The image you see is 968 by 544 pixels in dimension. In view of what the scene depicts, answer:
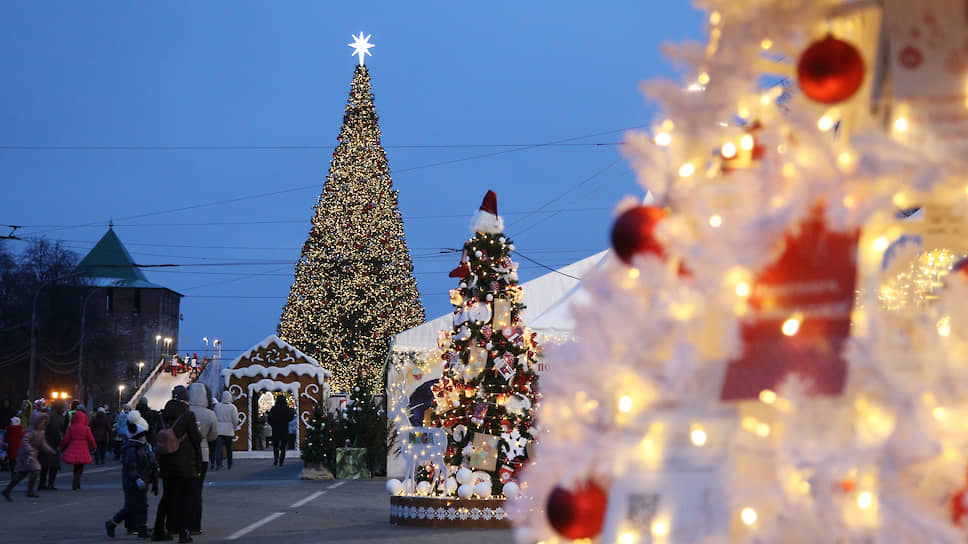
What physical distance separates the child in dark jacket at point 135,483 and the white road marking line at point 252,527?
102 centimetres

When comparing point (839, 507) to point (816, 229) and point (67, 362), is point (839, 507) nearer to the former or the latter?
point (816, 229)

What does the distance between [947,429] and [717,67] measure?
4.00 feet

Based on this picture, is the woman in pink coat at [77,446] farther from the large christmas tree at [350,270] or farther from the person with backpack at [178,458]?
the large christmas tree at [350,270]

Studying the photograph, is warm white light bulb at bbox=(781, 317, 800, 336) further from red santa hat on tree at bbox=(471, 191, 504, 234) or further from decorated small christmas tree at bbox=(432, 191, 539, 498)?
red santa hat on tree at bbox=(471, 191, 504, 234)

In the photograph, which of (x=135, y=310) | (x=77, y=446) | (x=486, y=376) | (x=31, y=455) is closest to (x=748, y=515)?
(x=486, y=376)

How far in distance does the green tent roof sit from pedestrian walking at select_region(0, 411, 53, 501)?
68.0m

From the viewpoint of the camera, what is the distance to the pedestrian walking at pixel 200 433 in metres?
12.5

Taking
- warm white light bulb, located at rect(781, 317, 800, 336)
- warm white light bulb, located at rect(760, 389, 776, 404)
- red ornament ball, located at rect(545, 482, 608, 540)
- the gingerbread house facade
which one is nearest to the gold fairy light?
warm white light bulb, located at rect(781, 317, 800, 336)

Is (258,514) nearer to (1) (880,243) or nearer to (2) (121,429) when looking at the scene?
(2) (121,429)

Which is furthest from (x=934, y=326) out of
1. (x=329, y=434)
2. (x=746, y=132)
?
(x=329, y=434)

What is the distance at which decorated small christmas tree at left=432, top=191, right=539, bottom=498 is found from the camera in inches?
551

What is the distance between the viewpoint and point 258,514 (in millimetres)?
15570

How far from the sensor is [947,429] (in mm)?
3043

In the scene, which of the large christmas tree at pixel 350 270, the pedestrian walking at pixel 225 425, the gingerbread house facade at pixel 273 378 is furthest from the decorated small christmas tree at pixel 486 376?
the large christmas tree at pixel 350 270
